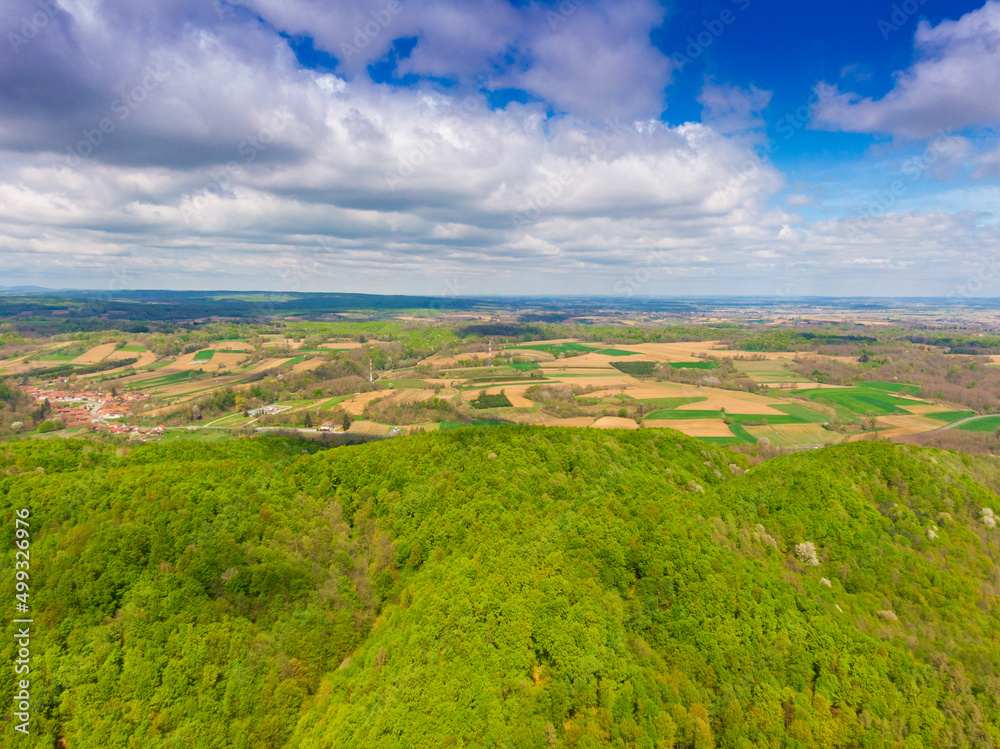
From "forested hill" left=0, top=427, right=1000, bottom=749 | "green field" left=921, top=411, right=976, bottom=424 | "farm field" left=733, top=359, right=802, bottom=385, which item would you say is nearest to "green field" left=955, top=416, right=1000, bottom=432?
"green field" left=921, top=411, right=976, bottom=424

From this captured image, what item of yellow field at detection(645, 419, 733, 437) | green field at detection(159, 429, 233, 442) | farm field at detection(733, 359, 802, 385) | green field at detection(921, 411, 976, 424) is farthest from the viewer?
farm field at detection(733, 359, 802, 385)

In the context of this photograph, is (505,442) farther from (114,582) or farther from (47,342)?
(47,342)

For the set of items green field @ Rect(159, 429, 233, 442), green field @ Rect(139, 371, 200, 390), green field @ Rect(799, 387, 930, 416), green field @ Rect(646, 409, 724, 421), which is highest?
green field @ Rect(799, 387, 930, 416)

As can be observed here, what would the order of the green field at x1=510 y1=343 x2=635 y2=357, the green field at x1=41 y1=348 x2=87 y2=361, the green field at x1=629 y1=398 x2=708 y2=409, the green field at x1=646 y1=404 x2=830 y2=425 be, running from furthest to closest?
the green field at x1=510 y1=343 x2=635 y2=357
the green field at x1=41 y1=348 x2=87 y2=361
the green field at x1=629 y1=398 x2=708 y2=409
the green field at x1=646 y1=404 x2=830 y2=425

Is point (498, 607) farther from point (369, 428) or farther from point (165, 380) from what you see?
point (165, 380)

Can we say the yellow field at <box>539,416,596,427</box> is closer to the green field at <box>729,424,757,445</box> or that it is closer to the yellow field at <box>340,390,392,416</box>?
the green field at <box>729,424,757,445</box>

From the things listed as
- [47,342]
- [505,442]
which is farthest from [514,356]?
[47,342]

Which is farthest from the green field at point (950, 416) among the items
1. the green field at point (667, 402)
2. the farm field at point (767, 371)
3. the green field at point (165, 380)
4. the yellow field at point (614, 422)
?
the green field at point (165, 380)

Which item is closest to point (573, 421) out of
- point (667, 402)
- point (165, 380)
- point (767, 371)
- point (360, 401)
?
point (667, 402)
